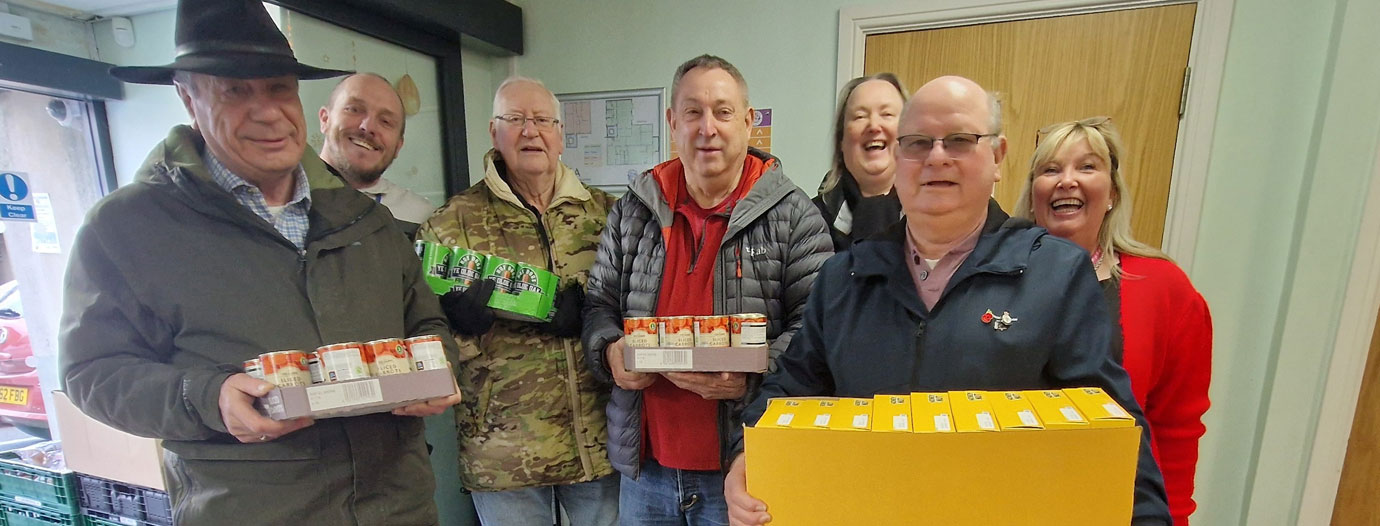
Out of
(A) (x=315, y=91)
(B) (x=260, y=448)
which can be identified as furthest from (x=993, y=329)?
(A) (x=315, y=91)

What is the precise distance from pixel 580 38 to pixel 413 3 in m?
0.79

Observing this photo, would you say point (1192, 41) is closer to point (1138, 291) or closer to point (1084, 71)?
point (1084, 71)

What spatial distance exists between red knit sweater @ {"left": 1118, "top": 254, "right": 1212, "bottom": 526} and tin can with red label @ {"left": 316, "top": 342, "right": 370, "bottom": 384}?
1.46m

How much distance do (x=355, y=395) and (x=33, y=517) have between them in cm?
197

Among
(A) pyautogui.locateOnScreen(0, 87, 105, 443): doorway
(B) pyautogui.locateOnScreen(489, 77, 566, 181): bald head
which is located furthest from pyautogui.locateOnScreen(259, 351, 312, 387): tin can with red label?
(A) pyautogui.locateOnScreen(0, 87, 105, 443): doorway

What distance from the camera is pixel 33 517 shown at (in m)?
A: 1.85

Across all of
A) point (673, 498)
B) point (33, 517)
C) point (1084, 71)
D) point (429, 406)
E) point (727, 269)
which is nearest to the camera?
point (429, 406)

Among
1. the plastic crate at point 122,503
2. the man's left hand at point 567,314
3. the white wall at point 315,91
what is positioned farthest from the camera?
the plastic crate at point 122,503

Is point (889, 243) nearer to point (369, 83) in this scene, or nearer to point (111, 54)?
point (369, 83)

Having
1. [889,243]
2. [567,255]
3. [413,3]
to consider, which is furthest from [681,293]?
[413,3]

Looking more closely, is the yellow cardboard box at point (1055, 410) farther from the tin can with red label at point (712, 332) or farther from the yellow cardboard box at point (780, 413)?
the tin can with red label at point (712, 332)

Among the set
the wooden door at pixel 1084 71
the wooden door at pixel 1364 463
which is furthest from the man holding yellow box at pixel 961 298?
the wooden door at pixel 1364 463

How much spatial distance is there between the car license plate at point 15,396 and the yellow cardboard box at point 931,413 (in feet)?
9.10

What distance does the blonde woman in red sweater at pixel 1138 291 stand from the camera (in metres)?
1.12
